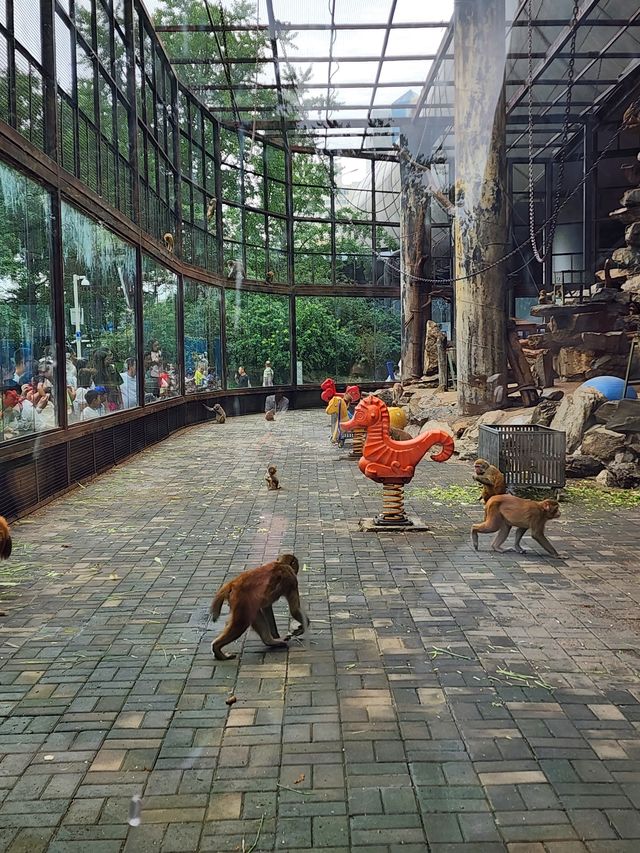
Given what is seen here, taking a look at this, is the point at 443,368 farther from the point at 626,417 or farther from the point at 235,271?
the point at 235,271

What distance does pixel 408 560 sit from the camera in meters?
5.43

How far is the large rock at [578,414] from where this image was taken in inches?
356

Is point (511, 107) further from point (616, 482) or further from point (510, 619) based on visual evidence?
point (510, 619)

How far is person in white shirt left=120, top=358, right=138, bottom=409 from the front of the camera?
12211 mm

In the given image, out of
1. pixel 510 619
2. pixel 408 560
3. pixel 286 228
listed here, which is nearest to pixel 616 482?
pixel 408 560

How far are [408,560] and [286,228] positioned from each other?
20.6 meters

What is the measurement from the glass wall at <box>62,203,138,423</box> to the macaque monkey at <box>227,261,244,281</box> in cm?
935

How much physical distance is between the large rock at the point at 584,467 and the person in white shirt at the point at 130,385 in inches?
274

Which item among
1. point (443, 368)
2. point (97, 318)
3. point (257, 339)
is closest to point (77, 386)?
point (97, 318)

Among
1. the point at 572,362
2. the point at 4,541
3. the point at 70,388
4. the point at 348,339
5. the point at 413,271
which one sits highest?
the point at 413,271

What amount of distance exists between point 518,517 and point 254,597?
2.56 m

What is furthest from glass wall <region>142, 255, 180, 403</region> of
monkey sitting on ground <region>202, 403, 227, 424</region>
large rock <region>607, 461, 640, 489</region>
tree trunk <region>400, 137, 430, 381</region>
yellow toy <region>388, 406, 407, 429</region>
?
large rock <region>607, 461, 640, 489</region>

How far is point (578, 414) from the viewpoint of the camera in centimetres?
916

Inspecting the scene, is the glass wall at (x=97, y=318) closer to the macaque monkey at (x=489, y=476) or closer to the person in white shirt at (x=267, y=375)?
the macaque monkey at (x=489, y=476)
